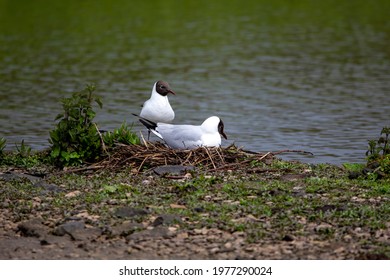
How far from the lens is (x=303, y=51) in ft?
82.7

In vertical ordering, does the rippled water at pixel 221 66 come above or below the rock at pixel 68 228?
below

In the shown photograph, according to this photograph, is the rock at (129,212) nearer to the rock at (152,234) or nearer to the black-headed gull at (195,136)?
the rock at (152,234)

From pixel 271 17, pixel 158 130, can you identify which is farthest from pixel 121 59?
pixel 158 130

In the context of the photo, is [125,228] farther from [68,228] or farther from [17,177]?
[17,177]

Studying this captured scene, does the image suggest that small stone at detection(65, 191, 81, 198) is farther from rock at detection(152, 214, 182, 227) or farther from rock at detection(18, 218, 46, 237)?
rock at detection(152, 214, 182, 227)

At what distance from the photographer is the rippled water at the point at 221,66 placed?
52.4 feet

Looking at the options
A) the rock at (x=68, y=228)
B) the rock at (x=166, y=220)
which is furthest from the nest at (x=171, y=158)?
the rock at (x=68, y=228)

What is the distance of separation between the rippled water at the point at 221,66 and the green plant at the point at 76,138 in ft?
10.1

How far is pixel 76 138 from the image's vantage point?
11.2 meters

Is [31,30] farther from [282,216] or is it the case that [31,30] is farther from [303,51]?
[282,216]

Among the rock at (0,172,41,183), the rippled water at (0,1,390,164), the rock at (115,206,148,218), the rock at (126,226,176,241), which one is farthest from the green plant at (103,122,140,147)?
the rock at (126,226,176,241)

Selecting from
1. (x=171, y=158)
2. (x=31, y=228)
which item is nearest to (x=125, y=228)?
(x=31, y=228)

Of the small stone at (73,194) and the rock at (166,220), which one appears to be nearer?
the rock at (166,220)

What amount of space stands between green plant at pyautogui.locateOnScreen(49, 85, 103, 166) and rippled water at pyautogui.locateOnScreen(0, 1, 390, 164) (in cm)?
307
